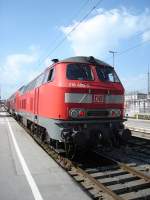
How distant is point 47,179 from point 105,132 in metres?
2.93

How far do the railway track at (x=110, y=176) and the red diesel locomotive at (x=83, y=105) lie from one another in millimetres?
593

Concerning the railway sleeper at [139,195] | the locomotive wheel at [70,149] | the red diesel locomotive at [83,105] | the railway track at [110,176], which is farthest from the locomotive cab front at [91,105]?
the railway sleeper at [139,195]

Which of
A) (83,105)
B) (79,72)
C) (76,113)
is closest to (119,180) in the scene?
(76,113)

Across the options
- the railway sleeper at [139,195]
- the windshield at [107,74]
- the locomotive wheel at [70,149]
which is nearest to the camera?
the railway sleeper at [139,195]

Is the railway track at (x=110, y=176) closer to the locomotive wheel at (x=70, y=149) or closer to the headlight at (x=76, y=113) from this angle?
the locomotive wheel at (x=70, y=149)

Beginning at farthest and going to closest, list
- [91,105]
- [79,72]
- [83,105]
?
1. [79,72]
2. [91,105]
3. [83,105]

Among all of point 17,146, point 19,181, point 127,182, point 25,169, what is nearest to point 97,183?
point 127,182

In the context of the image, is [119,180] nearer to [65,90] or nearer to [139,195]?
[139,195]

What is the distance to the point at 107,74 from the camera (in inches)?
443

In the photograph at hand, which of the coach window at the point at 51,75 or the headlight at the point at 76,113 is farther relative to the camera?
the coach window at the point at 51,75

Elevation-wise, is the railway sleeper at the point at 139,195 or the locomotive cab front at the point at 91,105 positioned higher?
the locomotive cab front at the point at 91,105

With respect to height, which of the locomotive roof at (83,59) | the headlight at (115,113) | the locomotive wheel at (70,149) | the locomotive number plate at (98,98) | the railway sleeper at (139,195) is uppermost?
the locomotive roof at (83,59)

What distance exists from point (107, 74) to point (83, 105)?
1827mm

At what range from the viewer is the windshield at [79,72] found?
1055 centimetres
